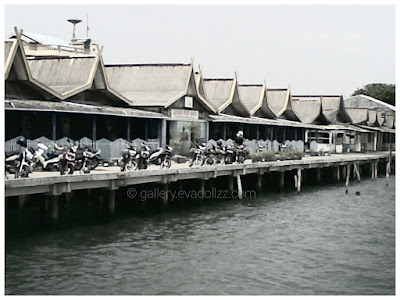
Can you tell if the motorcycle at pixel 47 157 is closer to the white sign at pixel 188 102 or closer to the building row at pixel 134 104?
the building row at pixel 134 104

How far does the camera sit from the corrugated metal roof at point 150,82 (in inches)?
1288

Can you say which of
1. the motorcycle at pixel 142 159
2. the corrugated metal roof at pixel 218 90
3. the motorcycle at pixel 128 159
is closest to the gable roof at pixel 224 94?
the corrugated metal roof at pixel 218 90

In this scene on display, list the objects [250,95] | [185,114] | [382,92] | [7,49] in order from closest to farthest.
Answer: [7,49] < [185,114] < [250,95] < [382,92]

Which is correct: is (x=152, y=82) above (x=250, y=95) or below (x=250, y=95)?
above

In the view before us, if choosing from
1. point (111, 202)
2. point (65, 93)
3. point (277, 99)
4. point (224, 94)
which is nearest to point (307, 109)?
point (277, 99)

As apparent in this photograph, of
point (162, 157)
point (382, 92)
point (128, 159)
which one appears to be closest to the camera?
point (128, 159)

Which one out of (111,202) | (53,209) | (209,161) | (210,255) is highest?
(209,161)

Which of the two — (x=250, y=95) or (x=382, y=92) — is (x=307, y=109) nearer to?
(x=250, y=95)

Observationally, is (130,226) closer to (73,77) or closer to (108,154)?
(108,154)

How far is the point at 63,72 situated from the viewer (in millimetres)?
28672

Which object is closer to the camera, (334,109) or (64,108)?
(64,108)

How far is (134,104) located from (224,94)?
30.0 ft

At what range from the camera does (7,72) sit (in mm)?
23219

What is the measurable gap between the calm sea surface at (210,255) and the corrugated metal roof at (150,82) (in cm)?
863
